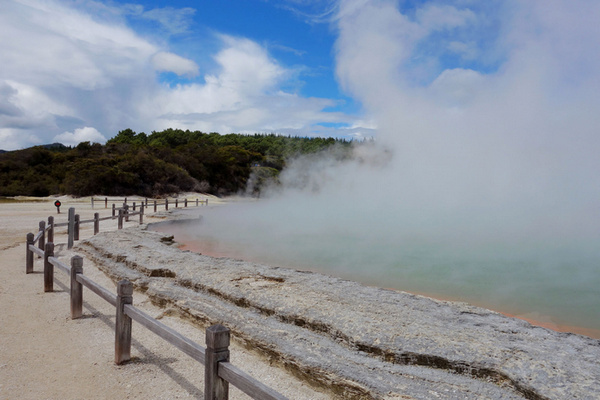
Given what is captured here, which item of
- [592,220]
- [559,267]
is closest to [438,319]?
[559,267]

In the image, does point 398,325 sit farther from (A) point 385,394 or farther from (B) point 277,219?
(B) point 277,219

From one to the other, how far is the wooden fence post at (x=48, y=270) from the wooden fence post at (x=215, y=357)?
4.14m

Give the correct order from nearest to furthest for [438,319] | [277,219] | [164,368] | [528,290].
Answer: [164,368] < [438,319] < [528,290] < [277,219]

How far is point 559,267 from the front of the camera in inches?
346

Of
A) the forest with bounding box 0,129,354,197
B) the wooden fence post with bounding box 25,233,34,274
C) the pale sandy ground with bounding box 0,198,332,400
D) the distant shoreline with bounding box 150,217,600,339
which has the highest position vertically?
the forest with bounding box 0,129,354,197

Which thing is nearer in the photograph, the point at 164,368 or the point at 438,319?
the point at 164,368

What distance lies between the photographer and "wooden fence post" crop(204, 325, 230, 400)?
2.28 meters

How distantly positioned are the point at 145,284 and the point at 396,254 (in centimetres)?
625

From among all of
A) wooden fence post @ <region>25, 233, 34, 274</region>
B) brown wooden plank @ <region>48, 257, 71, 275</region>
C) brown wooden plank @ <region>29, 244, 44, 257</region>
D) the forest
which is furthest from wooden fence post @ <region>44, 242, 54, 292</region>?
the forest

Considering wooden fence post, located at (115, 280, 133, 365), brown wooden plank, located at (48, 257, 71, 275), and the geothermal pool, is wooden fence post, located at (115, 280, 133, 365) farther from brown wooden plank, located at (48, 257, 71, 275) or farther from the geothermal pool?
the geothermal pool

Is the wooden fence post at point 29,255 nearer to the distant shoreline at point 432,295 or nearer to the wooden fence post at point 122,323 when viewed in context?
the distant shoreline at point 432,295

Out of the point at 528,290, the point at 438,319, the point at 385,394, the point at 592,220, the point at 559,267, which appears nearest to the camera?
the point at 385,394

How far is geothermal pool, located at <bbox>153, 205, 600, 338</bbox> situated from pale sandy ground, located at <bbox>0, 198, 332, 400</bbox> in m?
4.10

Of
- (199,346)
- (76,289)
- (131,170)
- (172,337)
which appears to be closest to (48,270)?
(76,289)
